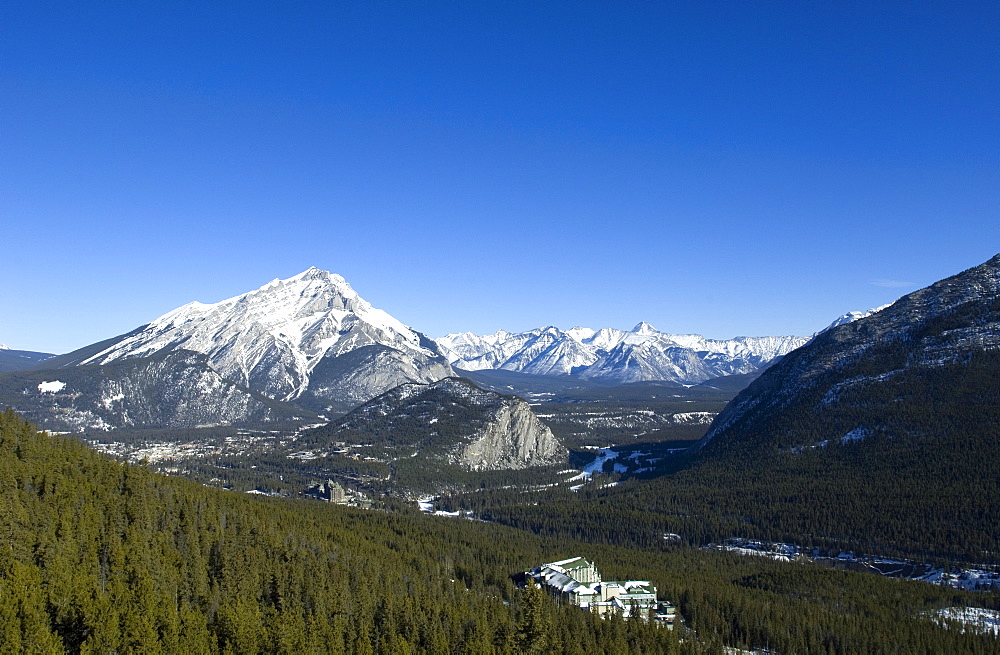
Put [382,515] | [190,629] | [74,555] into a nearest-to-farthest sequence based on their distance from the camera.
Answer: [190,629] → [74,555] → [382,515]

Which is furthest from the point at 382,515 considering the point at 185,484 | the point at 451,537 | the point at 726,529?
the point at 726,529

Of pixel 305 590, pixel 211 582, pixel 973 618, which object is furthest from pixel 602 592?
pixel 211 582

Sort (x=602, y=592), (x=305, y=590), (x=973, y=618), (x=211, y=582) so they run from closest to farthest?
1. (x=211, y=582)
2. (x=305, y=590)
3. (x=973, y=618)
4. (x=602, y=592)

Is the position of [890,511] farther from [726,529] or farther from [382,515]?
[382,515]

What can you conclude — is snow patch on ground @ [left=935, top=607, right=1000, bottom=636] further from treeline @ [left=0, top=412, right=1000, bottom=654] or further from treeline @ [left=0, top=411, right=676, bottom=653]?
treeline @ [left=0, top=411, right=676, bottom=653]

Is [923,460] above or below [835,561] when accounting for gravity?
above

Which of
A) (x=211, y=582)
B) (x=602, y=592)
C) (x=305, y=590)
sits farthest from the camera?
(x=602, y=592)

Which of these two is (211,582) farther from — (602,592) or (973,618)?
(973,618)

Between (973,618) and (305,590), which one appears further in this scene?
(973,618)
